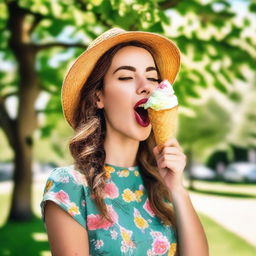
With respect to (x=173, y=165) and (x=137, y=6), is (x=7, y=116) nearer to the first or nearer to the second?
(x=137, y=6)

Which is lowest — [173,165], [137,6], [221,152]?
[221,152]

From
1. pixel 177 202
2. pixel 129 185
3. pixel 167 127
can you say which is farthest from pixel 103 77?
pixel 177 202

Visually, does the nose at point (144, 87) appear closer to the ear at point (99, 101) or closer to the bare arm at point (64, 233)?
the ear at point (99, 101)

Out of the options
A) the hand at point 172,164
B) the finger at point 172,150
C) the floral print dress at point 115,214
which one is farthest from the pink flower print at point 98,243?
the finger at point 172,150

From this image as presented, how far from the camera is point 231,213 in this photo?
17.0 m

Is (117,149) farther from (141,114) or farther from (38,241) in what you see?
(38,241)

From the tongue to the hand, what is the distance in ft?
0.57

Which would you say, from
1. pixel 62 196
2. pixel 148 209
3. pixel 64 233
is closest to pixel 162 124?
pixel 148 209

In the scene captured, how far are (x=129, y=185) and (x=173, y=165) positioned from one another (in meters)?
0.32

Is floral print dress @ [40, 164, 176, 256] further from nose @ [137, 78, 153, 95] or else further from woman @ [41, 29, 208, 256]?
nose @ [137, 78, 153, 95]

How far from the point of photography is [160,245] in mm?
2531

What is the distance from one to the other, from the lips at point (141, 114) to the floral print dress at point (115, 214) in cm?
29

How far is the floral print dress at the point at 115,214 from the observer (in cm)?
237

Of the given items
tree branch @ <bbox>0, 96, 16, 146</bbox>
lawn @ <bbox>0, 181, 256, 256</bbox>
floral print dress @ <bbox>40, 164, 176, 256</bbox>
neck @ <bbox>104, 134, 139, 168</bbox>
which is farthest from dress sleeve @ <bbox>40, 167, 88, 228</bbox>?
tree branch @ <bbox>0, 96, 16, 146</bbox>
